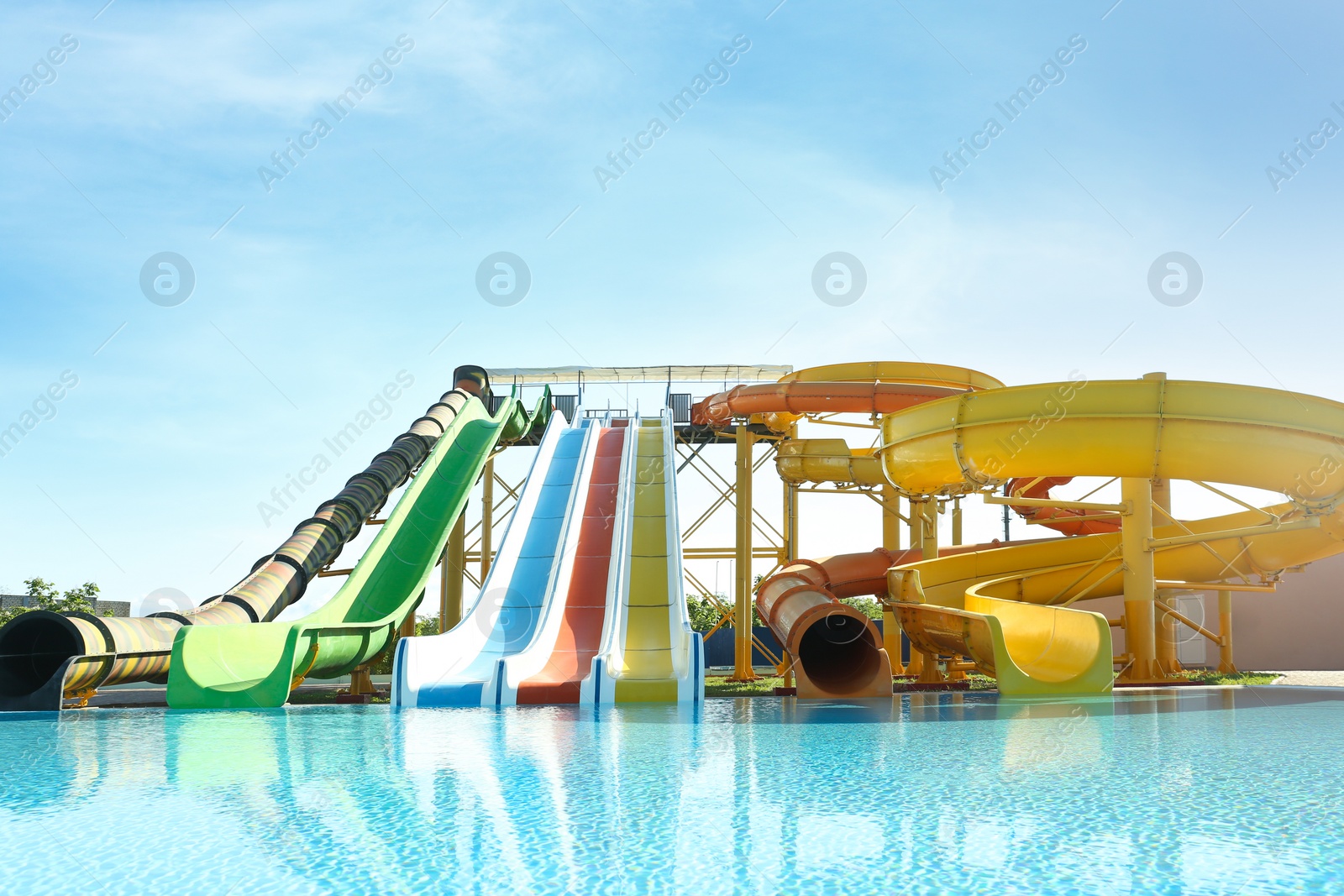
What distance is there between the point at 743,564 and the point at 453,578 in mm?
4915

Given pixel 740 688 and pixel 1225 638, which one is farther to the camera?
pixel 1225 638

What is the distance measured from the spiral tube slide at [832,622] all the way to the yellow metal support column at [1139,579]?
2.84 meters

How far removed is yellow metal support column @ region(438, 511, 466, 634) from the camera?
16.8m

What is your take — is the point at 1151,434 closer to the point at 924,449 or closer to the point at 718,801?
the point at 924,449

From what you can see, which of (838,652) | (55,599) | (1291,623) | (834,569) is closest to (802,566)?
(834,569)

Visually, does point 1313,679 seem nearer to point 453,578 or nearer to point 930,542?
point 930,542

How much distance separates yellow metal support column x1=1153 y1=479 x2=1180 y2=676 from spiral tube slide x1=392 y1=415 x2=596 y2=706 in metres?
7.65

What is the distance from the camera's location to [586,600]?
11.8 metres

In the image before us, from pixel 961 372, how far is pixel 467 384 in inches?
368

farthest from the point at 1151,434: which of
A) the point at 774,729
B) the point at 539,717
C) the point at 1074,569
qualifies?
the point at 539,717

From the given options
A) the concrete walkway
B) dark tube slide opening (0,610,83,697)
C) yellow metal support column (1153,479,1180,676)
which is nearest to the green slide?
dark tube slide opening (0,610,83,697)

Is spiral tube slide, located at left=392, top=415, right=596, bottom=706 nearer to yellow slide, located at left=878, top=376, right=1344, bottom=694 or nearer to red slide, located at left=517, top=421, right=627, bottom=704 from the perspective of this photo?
red slide, located at left=517, top=421, right=627, bottom=704

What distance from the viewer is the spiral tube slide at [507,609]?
30.6 ft

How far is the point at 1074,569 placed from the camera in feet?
41.7
